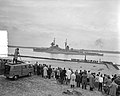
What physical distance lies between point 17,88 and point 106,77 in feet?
23.1

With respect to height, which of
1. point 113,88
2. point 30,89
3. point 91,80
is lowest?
point 30,89

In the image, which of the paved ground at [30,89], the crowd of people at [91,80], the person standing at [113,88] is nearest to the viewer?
the paved ground at [30,89]

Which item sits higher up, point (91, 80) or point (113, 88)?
point (91, 80)

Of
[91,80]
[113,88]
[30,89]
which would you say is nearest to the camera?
[113,88]

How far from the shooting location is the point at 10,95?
10.7 metres

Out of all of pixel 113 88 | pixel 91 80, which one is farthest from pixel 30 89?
pixel 113 88

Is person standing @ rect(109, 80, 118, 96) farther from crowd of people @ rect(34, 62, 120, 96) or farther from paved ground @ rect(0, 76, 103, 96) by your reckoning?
paved ground @ rect(0, 76, 103, 96)

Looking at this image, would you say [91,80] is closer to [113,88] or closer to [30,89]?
[113,88]

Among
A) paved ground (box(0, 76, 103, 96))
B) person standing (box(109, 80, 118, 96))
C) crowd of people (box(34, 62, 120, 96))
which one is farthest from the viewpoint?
crowd of people (box(34, 62, 120, 96))

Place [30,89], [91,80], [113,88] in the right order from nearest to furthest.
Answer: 1. [113,88]
2. [30,89]
3. [91,80]

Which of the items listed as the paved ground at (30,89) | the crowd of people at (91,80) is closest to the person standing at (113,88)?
the crowd of people at (91,80)

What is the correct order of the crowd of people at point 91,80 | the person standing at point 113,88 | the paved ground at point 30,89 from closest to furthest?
1. the paved ground at point 30,89
2. the person standing at point 113,88
3. the crowd of people at point 91,80

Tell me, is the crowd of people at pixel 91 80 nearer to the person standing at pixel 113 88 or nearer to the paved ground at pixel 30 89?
the person standing at pixel 113 88

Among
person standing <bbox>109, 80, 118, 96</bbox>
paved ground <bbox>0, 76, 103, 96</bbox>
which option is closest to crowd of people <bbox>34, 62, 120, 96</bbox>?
person standing <bbox>109, 80, 118, 96</bbox>
